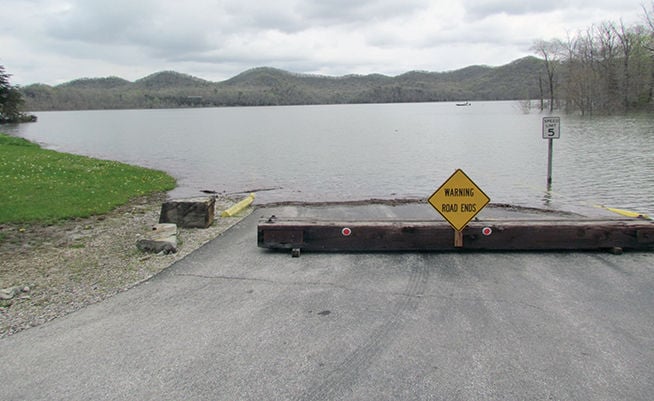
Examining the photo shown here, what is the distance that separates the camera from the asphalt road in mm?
3945

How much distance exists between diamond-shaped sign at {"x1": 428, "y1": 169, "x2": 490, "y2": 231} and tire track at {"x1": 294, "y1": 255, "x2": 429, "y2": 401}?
1634mm

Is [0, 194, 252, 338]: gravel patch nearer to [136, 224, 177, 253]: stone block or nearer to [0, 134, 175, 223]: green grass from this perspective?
[136, 224, 177, 253]: stone block

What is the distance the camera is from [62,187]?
14188 mm

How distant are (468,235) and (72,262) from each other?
6.29 metres

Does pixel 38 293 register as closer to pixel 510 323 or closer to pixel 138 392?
pixel 138 392

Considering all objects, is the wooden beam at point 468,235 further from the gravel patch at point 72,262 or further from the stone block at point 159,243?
the gravel patch at point 72,262

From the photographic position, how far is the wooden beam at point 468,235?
293 inches

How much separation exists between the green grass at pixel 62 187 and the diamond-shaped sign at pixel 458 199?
8.26m

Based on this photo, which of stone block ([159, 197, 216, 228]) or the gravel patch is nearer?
the gravel patch

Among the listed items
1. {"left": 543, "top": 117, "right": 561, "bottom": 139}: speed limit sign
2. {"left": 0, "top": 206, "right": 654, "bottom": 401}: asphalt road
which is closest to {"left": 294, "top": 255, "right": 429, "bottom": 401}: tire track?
{"left": 0, "top": 206, "right": 654, "bottom": 401}: asphalt road

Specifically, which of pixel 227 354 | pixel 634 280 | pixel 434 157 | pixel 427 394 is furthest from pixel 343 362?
pixel 434 157

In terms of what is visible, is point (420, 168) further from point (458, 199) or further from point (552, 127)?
point (458, 199)

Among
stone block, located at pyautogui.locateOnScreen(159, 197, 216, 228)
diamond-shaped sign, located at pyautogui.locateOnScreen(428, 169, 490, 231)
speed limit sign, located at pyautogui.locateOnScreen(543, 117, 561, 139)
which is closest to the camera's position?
diamond-shaped sign, located at pyautogui.locateOnScreen(428, 169, 490, 231)

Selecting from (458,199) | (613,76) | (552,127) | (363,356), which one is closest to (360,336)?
(363,356)
